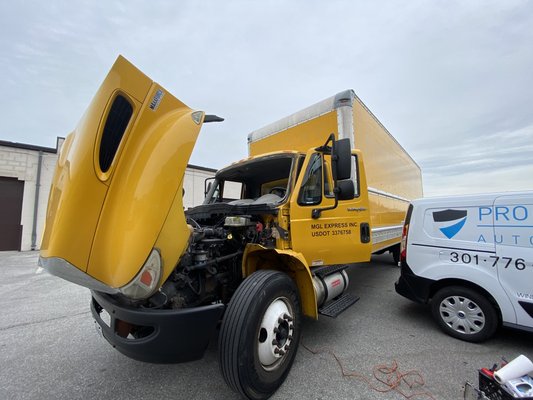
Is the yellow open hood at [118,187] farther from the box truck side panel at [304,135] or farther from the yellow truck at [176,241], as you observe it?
the box truck side panel at [304,135]

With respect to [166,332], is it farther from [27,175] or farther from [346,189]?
[27,175]

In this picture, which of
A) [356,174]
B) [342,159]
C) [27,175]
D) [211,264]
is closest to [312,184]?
[342,159]

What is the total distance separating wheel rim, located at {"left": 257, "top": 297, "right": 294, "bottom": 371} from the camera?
2154 millimetres

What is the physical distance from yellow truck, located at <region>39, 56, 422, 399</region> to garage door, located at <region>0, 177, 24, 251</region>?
13.6 metres

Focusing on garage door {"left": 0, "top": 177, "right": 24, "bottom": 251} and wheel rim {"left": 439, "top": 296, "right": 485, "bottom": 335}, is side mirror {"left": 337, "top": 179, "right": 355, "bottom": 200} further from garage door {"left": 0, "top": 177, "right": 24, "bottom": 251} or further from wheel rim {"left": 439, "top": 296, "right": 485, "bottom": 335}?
garage door {"left": 0, "top": 177, "right": 24, "bottom": 251}

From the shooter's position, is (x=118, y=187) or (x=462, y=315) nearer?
(x=118, y=187)

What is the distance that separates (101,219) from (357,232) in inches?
113

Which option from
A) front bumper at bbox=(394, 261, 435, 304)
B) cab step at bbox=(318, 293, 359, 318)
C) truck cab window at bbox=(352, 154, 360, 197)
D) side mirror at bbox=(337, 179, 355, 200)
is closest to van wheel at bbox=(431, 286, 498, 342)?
front bumper at bbox=(394, 261, 435, 304)

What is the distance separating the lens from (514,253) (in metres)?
2.84

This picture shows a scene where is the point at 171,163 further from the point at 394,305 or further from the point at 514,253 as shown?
the point at 394,305

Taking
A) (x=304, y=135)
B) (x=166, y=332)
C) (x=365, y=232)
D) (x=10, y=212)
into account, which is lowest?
(x=166, y=332)

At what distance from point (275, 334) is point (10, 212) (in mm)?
15118

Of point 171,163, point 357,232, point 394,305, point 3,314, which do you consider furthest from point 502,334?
point 3,314

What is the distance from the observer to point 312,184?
309 cm
